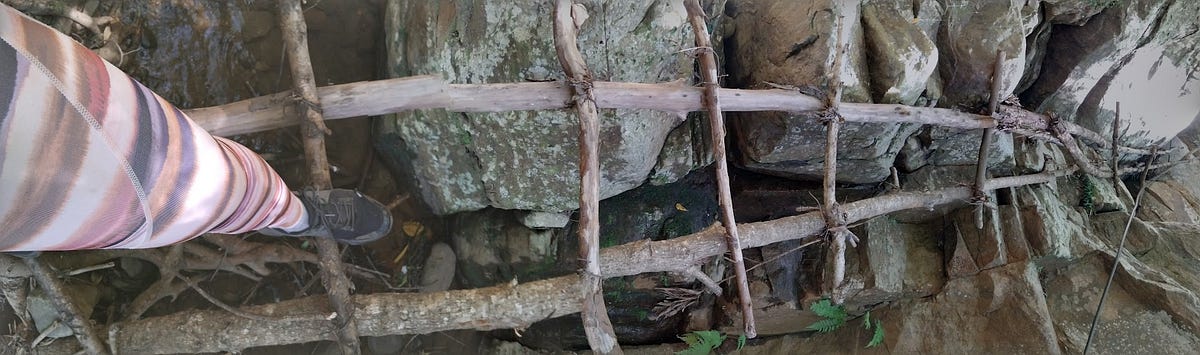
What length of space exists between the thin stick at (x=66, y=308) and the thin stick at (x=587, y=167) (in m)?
2.93

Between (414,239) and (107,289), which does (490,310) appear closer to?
A: (414,239)

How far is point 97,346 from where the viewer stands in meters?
3.62

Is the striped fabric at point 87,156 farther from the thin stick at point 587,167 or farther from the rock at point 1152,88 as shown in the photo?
the rock at point 1152,88

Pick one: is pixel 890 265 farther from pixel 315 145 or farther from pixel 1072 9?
pixel 315 145

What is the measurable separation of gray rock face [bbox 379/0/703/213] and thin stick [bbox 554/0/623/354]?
1.14 feet

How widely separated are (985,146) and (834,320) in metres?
1.72

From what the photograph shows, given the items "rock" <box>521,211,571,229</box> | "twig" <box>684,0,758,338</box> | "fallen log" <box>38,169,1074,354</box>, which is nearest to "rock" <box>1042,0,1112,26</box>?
"twig" <box>684,0,758,338</box>

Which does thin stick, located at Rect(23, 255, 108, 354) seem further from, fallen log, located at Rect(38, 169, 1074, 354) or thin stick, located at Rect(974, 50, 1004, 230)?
thin stick, located at Rect(974, 50, 1004, 230)

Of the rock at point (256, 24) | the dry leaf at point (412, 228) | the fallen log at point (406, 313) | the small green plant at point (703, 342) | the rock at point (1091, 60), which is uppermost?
the rock at point (256, 24)

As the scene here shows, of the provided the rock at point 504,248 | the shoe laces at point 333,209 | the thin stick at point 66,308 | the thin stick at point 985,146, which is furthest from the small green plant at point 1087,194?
the thin stick at point 66,308

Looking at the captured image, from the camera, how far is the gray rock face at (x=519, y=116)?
3.67 meters

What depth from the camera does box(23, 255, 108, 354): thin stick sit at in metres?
3.45

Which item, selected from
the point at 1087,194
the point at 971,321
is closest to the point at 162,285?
the point at 971,321

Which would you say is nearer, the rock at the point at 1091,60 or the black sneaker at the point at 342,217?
the black sneaker at the point at 342,217
